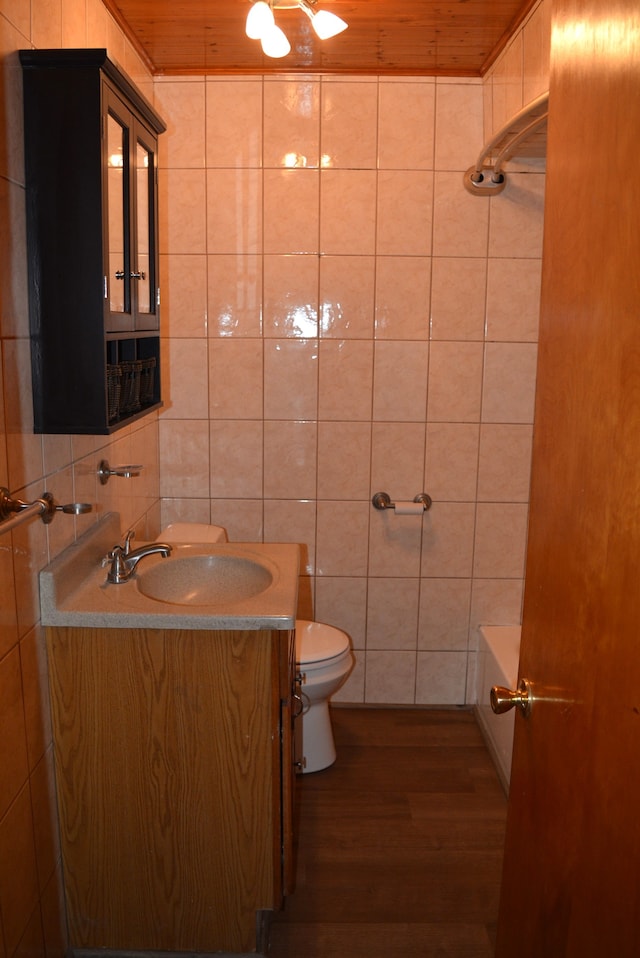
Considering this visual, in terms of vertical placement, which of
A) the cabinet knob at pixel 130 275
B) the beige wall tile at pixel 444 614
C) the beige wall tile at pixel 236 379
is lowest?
the beige wall tile at pixel 444 614

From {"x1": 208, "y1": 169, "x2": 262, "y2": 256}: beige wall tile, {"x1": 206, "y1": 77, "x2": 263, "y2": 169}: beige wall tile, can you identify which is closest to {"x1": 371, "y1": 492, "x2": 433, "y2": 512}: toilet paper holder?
{"x1": 208, "y1": 169, "x2": 262, "y2": 256}: beige wall tile

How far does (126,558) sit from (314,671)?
85 cm

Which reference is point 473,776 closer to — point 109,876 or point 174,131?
point 109,876

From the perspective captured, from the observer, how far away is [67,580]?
73.7 inches

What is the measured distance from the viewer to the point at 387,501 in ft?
10.1

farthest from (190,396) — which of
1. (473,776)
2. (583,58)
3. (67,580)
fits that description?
(583,58)

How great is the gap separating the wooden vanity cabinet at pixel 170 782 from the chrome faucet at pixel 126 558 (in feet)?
0.78

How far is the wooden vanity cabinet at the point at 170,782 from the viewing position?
183cm

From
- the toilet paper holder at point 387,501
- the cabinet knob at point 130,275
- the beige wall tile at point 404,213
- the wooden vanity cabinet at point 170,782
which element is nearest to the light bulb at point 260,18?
the cabinet knob at point 130,275

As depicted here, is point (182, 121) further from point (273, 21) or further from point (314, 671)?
point (314, 671)

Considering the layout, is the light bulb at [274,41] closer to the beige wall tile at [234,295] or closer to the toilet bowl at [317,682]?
the beige wall tile at [234,295]

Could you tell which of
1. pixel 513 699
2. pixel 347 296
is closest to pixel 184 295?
pixel 347 296

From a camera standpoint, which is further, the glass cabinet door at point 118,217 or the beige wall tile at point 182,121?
the beige wall tile at point 182,121

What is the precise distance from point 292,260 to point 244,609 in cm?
158
